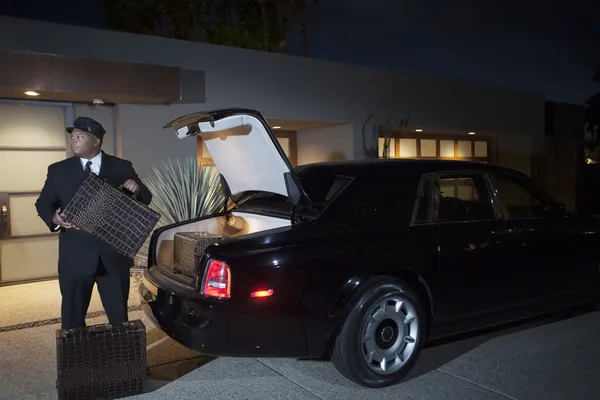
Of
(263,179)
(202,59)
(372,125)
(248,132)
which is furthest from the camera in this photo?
(372,125)

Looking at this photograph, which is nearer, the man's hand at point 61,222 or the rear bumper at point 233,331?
the rear bumper at point 233,331

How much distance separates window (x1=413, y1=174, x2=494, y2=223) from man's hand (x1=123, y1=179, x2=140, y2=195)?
2102 millimetres

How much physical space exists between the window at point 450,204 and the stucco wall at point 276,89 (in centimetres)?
491

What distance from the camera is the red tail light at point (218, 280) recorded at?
3746 millimetres

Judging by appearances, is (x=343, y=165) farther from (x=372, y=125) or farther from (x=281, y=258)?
(x=372, y=125)

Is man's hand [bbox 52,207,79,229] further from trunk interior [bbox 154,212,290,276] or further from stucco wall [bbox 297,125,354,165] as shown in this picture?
stucco wall [bbox 297,125,354,165]

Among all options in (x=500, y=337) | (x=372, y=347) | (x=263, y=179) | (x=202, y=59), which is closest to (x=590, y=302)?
(x=500, y=337)

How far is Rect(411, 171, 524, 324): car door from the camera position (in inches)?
174

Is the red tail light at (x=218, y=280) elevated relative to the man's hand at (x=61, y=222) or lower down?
lower down

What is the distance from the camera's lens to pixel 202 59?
8.77 meters

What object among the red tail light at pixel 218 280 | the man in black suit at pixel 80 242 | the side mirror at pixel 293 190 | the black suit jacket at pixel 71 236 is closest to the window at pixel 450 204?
the side mirror at pixel 293 190

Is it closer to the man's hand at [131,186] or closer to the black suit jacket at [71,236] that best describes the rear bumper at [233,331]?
the black suit jacket at [71,236]

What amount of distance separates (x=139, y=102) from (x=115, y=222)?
15.4 ft

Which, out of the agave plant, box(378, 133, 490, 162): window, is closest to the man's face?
the agave plant
